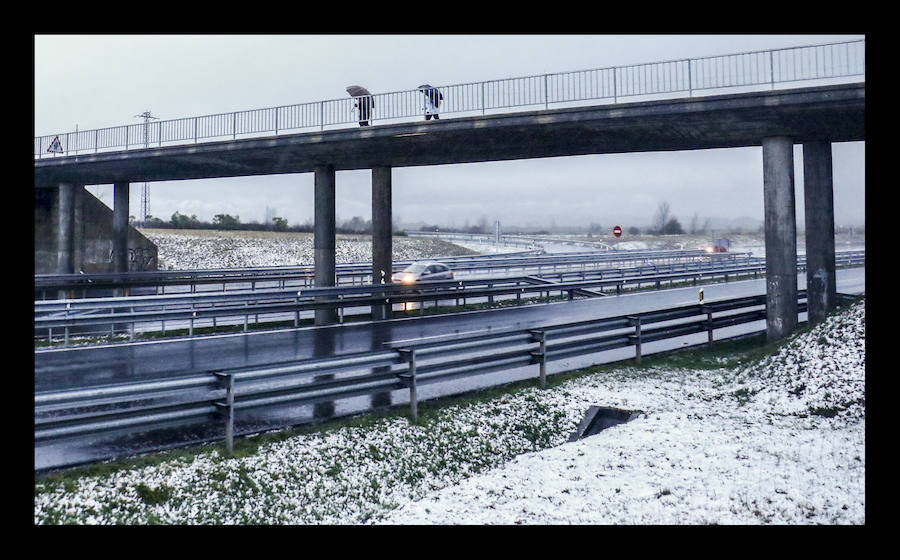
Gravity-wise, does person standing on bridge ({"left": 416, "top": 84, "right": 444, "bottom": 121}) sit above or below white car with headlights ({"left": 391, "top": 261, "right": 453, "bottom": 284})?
above

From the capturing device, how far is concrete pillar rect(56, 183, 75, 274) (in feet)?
116

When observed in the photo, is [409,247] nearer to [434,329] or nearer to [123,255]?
[123,255]

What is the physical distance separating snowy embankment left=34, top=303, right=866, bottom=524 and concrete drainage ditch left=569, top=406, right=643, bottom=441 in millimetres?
162

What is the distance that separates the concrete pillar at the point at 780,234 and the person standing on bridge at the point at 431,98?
8.82 m

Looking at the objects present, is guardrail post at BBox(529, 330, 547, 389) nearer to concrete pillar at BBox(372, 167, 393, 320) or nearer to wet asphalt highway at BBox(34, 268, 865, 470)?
wet asphalt highway at BBox(34, 268, 865, 470)

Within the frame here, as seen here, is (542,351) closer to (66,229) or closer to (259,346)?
(259,346)

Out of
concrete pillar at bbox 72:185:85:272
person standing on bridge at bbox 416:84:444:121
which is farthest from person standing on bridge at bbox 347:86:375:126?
concrete pillar at bbox 72:185:85:272

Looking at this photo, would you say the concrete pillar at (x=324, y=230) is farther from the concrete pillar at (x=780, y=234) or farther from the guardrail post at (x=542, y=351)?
the guardrail post at (x=542, y=351)

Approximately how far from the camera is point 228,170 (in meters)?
27.9

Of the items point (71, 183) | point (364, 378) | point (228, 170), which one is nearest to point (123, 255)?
point (71, 183)

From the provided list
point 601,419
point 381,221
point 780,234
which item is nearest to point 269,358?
point 601,419

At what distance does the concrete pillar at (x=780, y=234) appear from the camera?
17500mm

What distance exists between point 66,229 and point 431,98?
80.0ft
